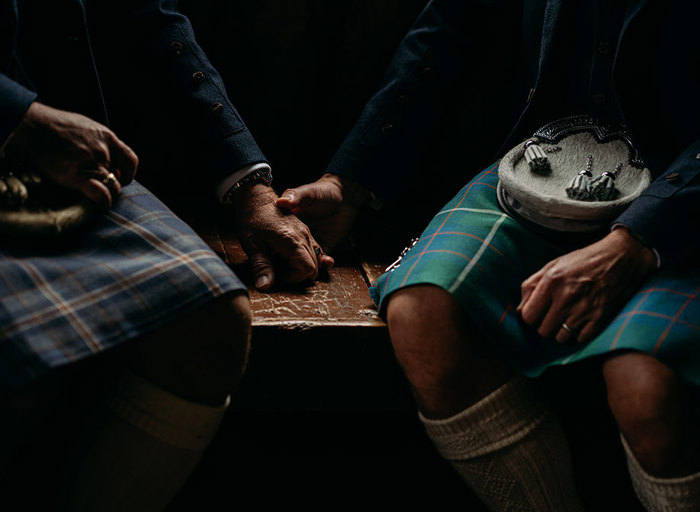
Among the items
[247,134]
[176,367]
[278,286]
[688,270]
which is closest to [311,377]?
[278,286]

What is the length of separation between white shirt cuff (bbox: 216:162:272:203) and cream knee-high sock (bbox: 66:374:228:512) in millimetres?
525

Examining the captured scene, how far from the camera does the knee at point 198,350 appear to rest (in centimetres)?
90

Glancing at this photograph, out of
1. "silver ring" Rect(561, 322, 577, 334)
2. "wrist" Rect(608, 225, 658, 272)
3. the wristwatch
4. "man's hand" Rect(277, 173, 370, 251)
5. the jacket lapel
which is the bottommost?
"man's hand" Rect(277, 173, 370, 251)

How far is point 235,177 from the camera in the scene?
52.0 inches

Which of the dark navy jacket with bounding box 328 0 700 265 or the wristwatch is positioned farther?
the wristwatch

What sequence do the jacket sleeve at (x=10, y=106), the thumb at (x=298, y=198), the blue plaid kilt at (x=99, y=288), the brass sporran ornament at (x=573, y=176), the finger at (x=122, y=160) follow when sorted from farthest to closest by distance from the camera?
the thumb at (x=298, y=198)
the brass sporran ornament at (x=573, y=176)
the finger at (x=122, y=160)
the jacket sleeve at (x=10, y=106)
the blue plaid kilt at (x=99, y=288)

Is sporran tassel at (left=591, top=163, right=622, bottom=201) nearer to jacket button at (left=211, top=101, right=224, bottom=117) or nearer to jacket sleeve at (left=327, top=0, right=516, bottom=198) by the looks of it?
jacket sleeve at (left=327, top=0, right=516, bottom=198)

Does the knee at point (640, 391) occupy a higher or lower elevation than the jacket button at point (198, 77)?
lower

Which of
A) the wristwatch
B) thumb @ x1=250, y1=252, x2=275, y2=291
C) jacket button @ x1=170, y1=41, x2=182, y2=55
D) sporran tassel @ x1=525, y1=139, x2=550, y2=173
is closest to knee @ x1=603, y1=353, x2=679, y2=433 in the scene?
sporran tassel @ x1=525, y1=139, x2=550, y2=173

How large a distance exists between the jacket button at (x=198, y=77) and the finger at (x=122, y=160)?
34 centimetres

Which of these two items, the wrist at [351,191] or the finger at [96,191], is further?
the wrist at [351,191]

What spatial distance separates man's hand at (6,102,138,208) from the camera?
91 centimetres

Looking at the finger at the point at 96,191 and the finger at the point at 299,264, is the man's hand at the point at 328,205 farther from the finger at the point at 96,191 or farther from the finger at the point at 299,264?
the finger at the point at 96,191

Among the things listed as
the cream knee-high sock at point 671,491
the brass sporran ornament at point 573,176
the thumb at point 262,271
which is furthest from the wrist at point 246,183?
the cream knee-high sock at point 671,491
